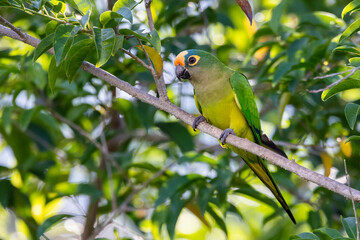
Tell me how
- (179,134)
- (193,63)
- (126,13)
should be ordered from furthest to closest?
(179,134)
(193,63)
(126,13)

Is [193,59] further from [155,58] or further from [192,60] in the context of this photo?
[155,58]

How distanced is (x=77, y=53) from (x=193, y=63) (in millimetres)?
1113

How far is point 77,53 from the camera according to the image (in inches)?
85.6

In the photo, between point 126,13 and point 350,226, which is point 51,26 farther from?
point 350,226

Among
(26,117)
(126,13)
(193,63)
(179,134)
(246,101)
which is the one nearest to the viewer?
(126,13)

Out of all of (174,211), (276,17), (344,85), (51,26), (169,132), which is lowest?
(174,211)

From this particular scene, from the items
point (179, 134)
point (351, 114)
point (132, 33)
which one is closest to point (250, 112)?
point (179, 134)

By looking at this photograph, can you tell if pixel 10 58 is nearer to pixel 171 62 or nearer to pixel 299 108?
pixel 171 62

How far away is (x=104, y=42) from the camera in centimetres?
202

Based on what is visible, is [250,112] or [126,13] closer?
[126,13]

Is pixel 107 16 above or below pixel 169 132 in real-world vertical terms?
above

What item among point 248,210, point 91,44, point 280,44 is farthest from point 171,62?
point 248,210

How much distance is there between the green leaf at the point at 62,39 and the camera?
A: 2025 millimetres

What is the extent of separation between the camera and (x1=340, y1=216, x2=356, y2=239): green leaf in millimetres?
2094
